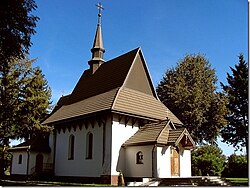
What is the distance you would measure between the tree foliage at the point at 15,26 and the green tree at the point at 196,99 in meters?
13.5

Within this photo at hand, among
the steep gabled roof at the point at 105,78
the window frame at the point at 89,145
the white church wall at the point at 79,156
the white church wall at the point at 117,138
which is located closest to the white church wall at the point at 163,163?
the white church wall at the point at 117,138

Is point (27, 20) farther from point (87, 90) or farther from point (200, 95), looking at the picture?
point (200, 95)

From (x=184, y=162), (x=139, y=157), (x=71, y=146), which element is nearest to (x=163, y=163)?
(x=139, y=157)

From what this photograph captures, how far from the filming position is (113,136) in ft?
45.0

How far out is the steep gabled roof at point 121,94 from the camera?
47.4 feet

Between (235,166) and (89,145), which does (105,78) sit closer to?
(89,145)

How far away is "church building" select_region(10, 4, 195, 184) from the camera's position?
13445 millimetres

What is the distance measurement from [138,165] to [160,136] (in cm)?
167

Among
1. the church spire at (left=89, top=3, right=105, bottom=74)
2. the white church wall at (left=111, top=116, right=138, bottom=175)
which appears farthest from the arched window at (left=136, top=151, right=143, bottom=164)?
the church spire at (left=89, top=3, right=105, bottom=74)

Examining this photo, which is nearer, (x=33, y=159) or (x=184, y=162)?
(x=184, y=162)

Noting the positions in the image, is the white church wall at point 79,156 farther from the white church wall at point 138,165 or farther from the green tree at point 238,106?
the green tree at point 238,106

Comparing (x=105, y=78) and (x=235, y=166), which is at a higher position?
(x=105, y=78)

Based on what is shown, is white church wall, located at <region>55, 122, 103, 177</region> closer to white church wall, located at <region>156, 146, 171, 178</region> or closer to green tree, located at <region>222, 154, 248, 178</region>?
white church wall, located at <region>156, 146, 171, 178</region>

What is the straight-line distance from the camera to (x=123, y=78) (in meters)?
15.4
